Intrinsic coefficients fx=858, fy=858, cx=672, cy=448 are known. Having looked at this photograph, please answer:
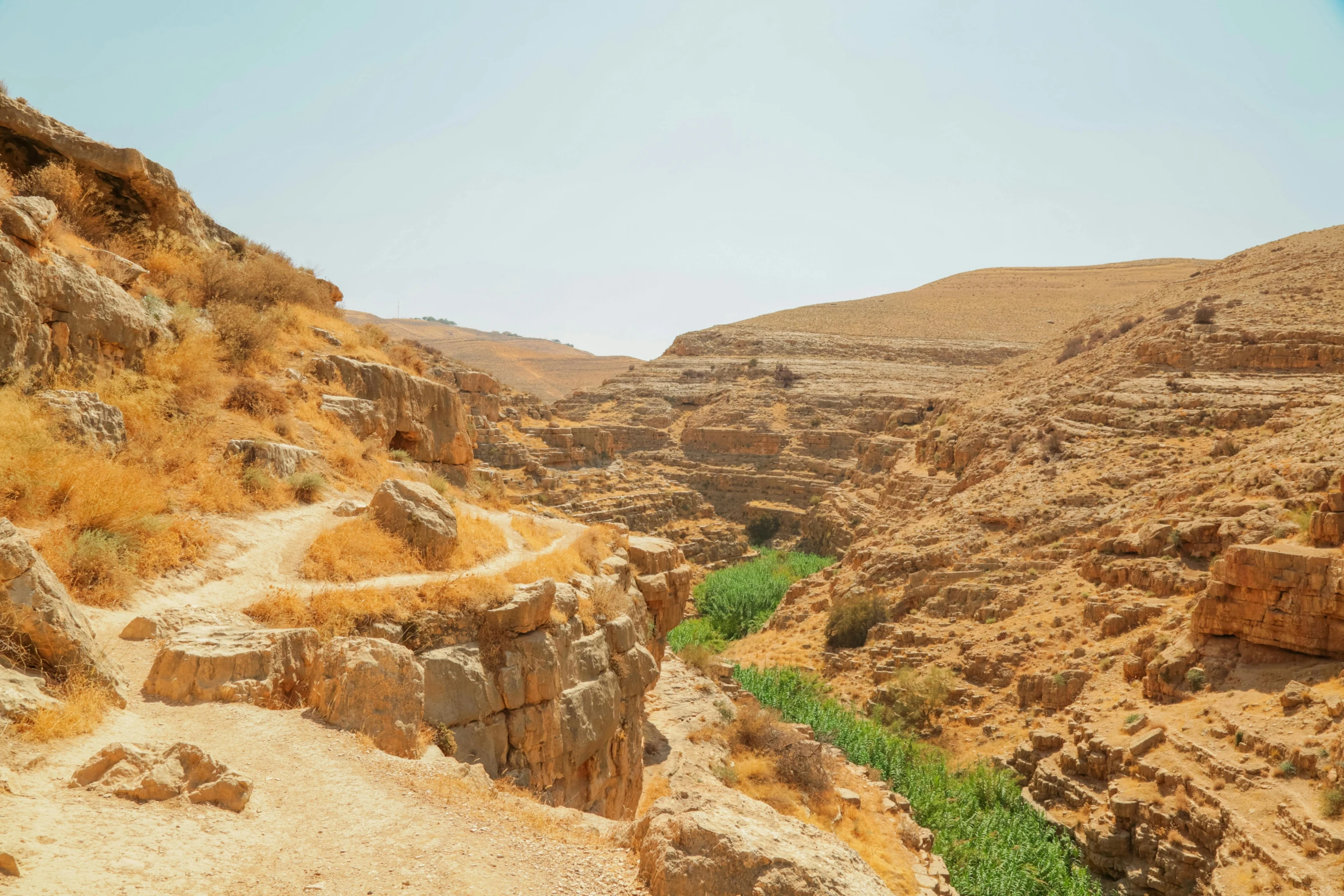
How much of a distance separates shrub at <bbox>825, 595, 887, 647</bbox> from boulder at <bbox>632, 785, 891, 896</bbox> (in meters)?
17.7

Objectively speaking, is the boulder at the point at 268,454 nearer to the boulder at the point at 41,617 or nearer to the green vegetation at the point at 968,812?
the boulder at the point at 41,617

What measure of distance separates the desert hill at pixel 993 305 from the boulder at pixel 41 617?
64185 mm

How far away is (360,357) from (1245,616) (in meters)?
15.5

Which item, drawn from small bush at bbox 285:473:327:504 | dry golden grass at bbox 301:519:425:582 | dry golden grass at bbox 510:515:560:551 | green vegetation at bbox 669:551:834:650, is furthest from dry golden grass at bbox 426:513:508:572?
green vegetation at bbox 669:551:834:650

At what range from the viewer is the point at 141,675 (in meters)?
5.70

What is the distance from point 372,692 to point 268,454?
4881 mm

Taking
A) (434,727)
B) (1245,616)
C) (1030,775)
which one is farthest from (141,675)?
(1245,616)

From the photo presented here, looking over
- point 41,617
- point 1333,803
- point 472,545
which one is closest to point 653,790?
point 472,545

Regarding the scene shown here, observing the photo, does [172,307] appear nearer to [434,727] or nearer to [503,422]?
[434,727]

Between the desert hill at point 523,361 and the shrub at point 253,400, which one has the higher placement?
the desert hill at point 523,361

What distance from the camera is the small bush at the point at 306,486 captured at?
9.91 metres

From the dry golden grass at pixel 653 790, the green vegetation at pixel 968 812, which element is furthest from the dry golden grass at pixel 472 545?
the green vegetation at pixel 968 812

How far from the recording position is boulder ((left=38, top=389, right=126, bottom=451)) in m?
7.85

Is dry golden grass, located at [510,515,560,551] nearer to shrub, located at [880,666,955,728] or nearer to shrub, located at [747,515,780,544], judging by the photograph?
shrub, located at [880,666,955,728]
